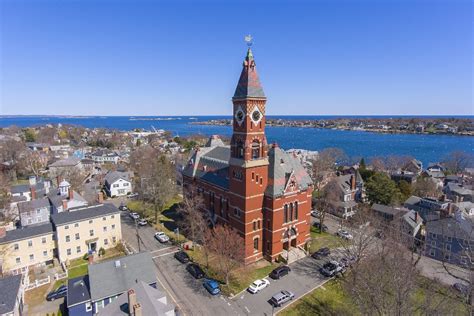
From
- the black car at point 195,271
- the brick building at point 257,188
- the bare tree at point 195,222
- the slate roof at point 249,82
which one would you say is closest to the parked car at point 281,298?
the brick building at point 257,188

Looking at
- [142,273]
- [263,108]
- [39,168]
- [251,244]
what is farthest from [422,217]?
[39,168]

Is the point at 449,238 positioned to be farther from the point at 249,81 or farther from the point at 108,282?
the point at 108,282

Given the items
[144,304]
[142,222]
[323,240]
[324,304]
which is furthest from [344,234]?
[142,222]

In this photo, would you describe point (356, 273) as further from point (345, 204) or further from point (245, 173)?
point (345, 204)

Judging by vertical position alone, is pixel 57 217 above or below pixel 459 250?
above

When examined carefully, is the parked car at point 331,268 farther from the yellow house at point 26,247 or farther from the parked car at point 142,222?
the yellow house at point 26,247

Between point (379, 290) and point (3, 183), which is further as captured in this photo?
point (3, 183)
